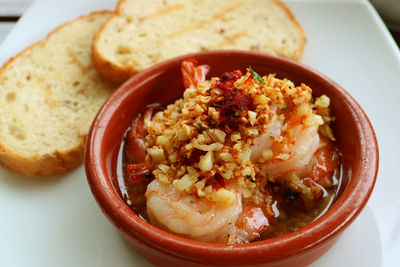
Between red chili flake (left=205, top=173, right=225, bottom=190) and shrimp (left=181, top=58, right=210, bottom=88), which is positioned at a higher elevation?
shrimp (left=181, top=58, right=210, bottom=88)

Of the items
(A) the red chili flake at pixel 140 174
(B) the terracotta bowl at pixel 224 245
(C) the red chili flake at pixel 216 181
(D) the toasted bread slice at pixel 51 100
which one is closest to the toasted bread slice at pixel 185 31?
(D) the toasted bread slice at pixel 51 100

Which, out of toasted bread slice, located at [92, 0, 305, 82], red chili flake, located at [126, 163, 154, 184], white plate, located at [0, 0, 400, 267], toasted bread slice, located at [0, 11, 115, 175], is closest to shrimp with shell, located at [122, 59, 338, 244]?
red chili flake, located at [126, 163, 154, 184]

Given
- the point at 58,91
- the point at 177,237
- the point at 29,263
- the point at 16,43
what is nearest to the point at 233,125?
the point at 177,237

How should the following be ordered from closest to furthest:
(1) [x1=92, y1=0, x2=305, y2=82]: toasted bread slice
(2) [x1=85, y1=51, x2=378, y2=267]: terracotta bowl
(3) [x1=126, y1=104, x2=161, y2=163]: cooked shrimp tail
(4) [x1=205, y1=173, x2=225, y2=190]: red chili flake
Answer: (2) [x1=85, y1=51, x2=378, y2=267]: terracotta bowl
(4) [x1=205, y1=173, x2=225, y2=190]: red chili flake
(3) [x1=126, y1=104, x2=161, y2=163]: cooked shrimp tail
(1) [x1=92, y1=0, x2=305, y2=82]: toasted bread slice

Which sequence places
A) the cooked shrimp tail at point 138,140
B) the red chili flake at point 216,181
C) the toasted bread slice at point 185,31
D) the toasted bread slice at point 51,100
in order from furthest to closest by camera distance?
1. the toasted bread slice at point 185,31
2. the toasted bread slice at point 51,100
3. the cooked shrimp tail at point 138,140
4. the red chili flake at point 216,181

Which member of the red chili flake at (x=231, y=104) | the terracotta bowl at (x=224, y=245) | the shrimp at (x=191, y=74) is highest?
the red chili flake at (x=231, y=104)

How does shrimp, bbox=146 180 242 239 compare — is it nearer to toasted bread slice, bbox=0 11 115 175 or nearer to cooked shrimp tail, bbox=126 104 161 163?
cooked shrimp tail, bbox=126 104 161 163

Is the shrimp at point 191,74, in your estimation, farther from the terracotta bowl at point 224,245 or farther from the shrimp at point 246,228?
the shrimp at point 246,228
